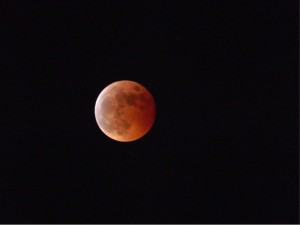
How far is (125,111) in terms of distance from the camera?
4.40m

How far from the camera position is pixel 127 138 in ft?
14.9

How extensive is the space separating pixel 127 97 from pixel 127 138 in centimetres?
43

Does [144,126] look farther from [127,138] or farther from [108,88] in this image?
[108,88]

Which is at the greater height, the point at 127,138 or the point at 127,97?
the point at 127,97

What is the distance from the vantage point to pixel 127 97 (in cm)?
450

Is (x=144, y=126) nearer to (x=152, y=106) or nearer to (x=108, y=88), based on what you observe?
(x=152, y=106)

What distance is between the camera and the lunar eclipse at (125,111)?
441 centimetres

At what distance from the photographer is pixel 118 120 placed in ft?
14.5

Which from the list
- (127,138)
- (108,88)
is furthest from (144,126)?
(108,88)

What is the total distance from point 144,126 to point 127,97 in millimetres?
352

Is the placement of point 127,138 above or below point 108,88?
below

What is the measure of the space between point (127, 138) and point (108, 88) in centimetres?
61

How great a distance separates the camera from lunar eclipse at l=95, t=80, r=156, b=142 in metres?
4.41

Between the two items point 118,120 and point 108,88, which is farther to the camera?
point 108,88
